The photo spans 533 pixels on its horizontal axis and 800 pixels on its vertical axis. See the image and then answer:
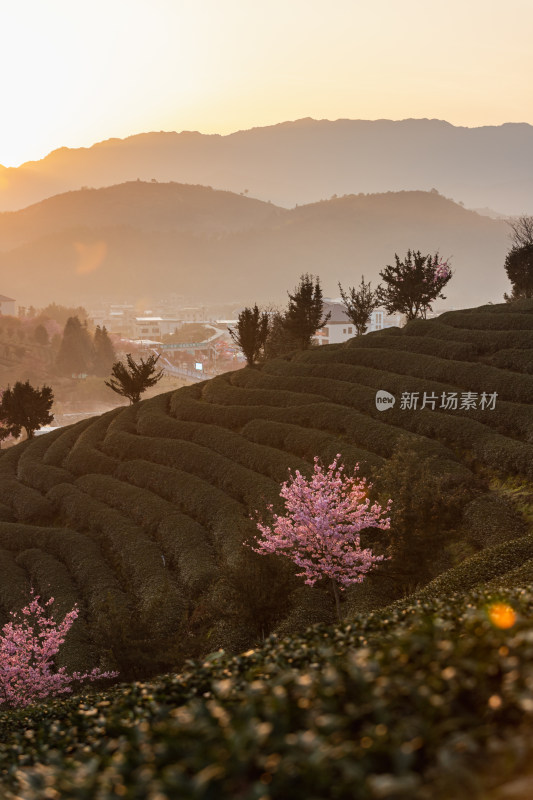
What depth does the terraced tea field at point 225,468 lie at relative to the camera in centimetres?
2714

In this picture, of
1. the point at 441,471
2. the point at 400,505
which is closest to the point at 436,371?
the point at 441,471

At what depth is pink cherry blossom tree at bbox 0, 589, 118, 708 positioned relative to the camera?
24.9 metres

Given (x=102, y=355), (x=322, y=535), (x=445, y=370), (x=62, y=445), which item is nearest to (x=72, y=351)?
(x=102, y=355)

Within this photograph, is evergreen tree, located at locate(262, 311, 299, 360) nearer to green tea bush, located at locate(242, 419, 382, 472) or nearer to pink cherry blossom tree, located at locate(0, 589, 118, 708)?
green tea bush, located at locate(242, 419, 382, 472)

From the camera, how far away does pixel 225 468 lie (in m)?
38.9

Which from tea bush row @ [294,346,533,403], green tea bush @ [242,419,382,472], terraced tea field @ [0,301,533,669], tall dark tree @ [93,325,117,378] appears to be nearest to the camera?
terraced tea field @ [0,301,533,669]

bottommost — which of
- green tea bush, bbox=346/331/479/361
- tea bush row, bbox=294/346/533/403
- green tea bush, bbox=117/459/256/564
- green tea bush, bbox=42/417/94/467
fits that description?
green tea bush, bbox=117/459/256/564

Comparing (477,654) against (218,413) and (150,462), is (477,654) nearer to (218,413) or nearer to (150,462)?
(150,462)

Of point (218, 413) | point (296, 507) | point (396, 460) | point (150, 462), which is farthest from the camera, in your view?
point (218, 413)

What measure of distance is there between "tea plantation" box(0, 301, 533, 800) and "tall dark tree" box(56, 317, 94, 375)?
115607 mm

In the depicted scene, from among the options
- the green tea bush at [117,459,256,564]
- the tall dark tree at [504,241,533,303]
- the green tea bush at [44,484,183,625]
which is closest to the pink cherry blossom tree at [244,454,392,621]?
the green tea bush at [117,459,256,564]

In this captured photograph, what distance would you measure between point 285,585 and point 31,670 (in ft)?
32.6

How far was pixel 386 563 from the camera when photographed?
92.9 ft

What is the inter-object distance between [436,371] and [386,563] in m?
18.8
